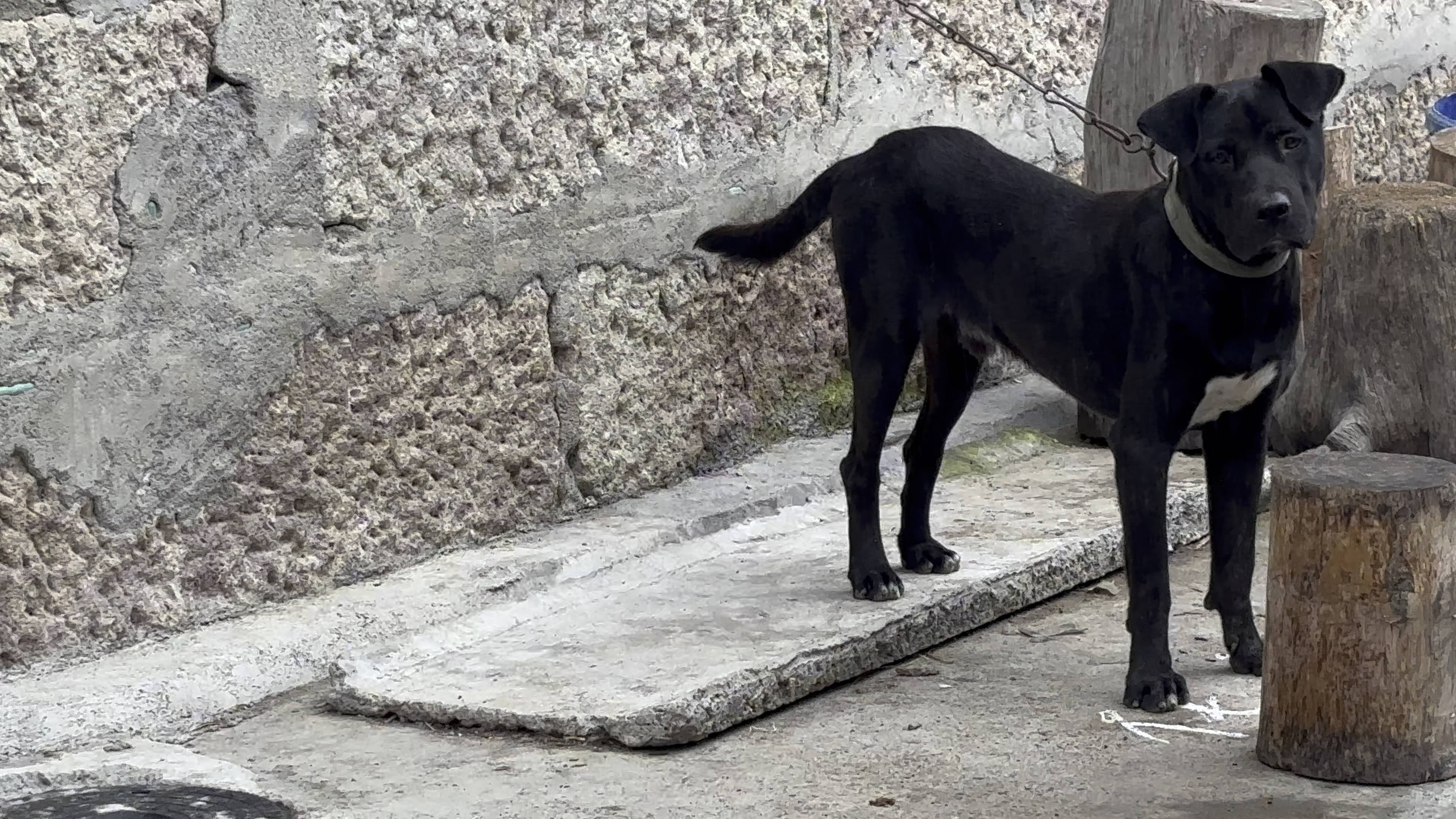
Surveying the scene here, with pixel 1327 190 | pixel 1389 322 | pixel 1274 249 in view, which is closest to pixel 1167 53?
pixel 1327 190

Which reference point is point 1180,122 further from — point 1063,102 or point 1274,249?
point 1063,102

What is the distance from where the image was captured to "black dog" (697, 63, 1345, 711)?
3688mm

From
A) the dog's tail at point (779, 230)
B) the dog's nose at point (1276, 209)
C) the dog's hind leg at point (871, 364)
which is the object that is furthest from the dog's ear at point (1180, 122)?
the dog's tail at point (779, 230)

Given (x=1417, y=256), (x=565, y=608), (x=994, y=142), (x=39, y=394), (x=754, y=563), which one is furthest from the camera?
(x=994, y=142)

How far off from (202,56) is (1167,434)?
220 cm

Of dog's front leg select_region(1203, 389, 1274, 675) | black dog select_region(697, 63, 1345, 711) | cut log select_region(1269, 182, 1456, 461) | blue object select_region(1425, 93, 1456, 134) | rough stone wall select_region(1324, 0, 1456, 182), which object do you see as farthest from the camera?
rough stone wall select_region(1324, 0, 1456, 182)

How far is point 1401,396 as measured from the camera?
5648mm

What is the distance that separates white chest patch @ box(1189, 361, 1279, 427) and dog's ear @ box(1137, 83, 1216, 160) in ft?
1.53

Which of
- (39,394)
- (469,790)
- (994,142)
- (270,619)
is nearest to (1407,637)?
(469,790)

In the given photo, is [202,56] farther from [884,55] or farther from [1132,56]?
[1132,56]

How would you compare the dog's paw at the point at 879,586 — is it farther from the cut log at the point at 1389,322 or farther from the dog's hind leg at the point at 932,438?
the cut log at the point at 1389,322

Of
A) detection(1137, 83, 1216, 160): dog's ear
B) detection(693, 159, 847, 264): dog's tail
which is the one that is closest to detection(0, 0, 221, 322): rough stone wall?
detection(693, 159, 847, 264): dog's tail

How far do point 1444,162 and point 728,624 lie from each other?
3356mm

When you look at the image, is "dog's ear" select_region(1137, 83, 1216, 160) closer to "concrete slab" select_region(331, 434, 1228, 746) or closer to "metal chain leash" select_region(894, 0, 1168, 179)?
"metal chain leash" select_region(894, 0, 1168, 179)
